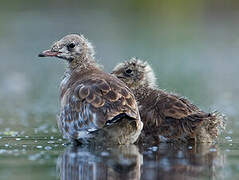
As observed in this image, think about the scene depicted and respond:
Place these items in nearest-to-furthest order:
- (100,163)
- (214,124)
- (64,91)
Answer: (100,163) → (214,124) → (64,91)

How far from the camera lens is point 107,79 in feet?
33.4

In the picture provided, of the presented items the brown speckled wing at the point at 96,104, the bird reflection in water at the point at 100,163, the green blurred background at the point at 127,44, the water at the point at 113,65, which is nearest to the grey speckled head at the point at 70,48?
the water at the point at 113,65

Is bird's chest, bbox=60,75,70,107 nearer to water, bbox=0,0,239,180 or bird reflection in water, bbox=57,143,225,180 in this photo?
water, bbox=0,0,239,180

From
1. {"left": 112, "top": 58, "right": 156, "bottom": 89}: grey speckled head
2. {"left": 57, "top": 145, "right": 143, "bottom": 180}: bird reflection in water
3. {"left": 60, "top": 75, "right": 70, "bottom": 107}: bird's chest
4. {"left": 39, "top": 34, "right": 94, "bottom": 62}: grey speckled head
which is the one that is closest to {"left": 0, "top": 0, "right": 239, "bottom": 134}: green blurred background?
{"left": 60, "top": 75, "right": 70, "bottom": 107}: bird's chest

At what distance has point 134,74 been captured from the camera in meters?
12.4

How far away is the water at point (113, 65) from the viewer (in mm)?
8352

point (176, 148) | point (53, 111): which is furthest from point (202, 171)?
point (53, 111)

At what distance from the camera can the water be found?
8352 millimetres

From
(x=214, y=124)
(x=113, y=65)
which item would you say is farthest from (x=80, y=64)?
(x=113, y=65)

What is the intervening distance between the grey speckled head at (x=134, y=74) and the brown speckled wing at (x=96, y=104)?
2.12 m

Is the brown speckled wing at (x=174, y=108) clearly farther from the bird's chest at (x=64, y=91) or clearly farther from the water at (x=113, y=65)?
the bird's chest at (x=64, y=91)

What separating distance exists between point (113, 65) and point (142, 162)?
50.8ft

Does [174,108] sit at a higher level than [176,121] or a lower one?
higher

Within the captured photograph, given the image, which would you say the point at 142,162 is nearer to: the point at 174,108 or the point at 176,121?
the point at 176,121
